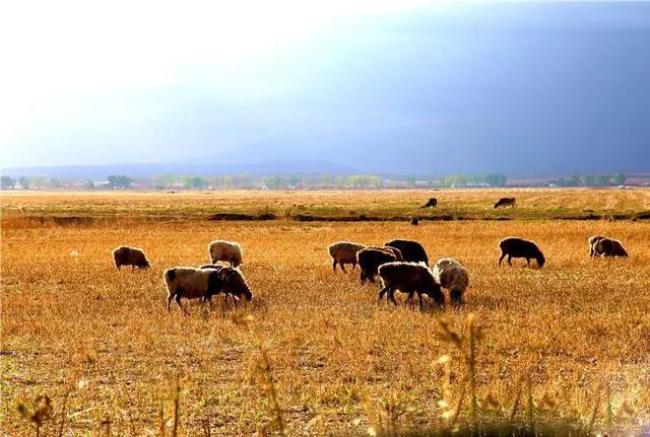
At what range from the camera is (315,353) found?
12.1 metres

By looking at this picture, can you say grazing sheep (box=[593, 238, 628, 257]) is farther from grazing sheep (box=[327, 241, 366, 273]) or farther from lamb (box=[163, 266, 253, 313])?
lamb (box=[163, 266, 253, 313])

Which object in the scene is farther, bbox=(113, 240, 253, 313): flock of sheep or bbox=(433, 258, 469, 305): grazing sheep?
bbox=(433, 258, 469, 305): grazing sheep

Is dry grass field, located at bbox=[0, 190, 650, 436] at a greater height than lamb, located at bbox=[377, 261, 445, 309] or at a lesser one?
lesser

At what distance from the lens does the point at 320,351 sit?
12258 millimetres

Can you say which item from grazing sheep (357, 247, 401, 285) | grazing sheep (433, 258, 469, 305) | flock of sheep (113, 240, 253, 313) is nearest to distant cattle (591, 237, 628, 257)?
grazing sheep (357, 247, 401, 285)

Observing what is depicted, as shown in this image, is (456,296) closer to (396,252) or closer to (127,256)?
(396,252)

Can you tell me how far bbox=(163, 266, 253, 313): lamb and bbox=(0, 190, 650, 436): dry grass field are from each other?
1.22 feet

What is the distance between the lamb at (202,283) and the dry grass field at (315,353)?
0.37 m

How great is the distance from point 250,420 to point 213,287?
8.77m

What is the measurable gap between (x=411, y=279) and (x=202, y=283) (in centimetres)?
447

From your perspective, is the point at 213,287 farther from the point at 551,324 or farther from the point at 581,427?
the point at 581,427

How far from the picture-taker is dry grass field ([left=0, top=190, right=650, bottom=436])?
7367 mm

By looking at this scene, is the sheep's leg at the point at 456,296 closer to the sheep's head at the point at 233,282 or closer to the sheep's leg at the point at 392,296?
the sheep's leg at the point at 392,296

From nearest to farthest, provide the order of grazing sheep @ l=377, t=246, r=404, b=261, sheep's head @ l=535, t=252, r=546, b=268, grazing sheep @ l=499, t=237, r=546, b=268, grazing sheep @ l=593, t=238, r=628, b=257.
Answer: grazing sheep @ l=377, t=246, r=404, b=261 < sheep's head @ l=535, t=252, r=546, b=268 < grazing sheep @ l=499, t=237, r=546, b=268 < grazing sheep @ l=593, t=238, r=628, b=257
